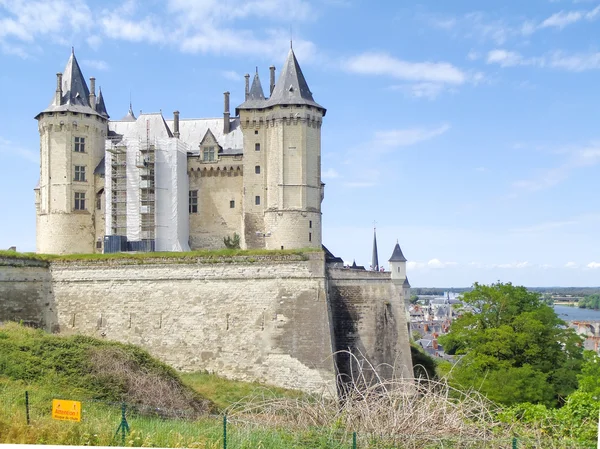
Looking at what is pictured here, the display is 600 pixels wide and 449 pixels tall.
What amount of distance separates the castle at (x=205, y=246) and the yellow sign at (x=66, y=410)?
15010 mm

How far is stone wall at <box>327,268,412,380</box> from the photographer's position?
31172 millimetres

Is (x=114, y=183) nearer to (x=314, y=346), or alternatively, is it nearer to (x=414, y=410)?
(x=314, y=346)

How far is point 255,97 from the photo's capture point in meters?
38.9

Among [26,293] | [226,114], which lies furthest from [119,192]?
[26,293]

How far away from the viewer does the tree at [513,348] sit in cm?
2622

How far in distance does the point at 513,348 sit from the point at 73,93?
92.7 ft

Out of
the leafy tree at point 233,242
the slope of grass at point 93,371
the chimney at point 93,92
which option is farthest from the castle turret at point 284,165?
the slope of grass at point 93,371

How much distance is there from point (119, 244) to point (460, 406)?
29.9 m

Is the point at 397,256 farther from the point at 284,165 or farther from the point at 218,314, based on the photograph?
the point at 218,314

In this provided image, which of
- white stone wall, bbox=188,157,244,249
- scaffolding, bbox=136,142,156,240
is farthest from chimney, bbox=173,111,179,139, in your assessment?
scaffolding, bbox=136,142,156,240

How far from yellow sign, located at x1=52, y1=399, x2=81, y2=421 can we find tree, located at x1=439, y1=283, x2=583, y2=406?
17464 millimetres

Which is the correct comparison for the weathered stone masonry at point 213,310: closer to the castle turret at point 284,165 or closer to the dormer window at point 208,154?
the castle turret at point 284,165

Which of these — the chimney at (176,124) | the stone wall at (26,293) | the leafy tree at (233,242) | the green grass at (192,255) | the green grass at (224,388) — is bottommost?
the green grass at (224,388)

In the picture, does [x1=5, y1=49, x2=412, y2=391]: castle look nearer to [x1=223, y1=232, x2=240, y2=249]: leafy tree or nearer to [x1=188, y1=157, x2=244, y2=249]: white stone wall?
[x1=188, y1=157, x2=244, y2=249]: white stone wall
